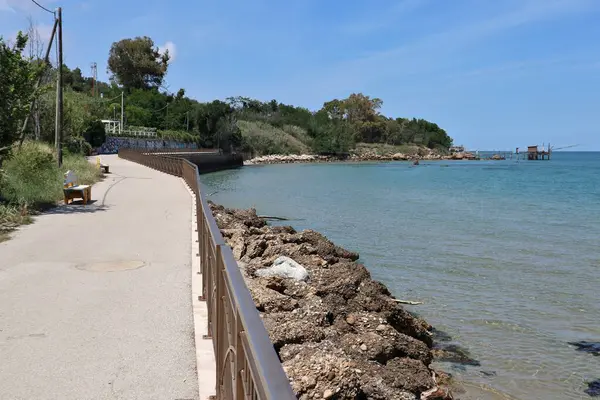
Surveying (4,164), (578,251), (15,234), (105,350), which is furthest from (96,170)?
(105,350)

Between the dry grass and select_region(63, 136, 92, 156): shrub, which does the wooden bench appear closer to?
select_region(63, 136, 92, 156): shrub

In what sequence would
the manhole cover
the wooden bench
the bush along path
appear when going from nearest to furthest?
1. the manhole cover
2. the bush along path
3. the wooden bench

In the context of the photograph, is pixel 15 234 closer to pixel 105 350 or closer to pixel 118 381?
pixel 105 350

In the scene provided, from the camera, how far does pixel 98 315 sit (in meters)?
6.73

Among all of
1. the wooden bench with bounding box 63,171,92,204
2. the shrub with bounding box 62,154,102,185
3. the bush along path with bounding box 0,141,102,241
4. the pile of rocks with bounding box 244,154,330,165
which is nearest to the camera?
the bush along path with bounding box 0,141,102,241

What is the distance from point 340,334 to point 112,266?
4.12 m

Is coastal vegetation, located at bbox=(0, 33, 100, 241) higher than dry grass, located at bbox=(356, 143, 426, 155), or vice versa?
dry grass, located at bbox=(356, 143, 426, 155)

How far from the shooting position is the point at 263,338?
2.51 metres

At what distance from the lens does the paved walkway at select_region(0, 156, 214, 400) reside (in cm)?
489

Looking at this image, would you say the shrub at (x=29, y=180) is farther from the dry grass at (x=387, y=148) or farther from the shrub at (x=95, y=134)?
the dry grass at (x=387, y=148)

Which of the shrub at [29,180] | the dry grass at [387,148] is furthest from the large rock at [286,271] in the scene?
the dry grass at [387,148]

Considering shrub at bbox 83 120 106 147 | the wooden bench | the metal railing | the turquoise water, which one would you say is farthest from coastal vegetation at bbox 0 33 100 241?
shrub at bbox 83 120 106 147

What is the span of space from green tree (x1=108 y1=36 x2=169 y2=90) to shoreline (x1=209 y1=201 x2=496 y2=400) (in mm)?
112916

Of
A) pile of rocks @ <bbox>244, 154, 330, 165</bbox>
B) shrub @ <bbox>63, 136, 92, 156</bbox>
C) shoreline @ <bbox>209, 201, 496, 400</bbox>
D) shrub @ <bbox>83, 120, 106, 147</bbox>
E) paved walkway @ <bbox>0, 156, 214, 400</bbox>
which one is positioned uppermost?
shrub @ <bbox>83, 120, 106, 147</bbox>
